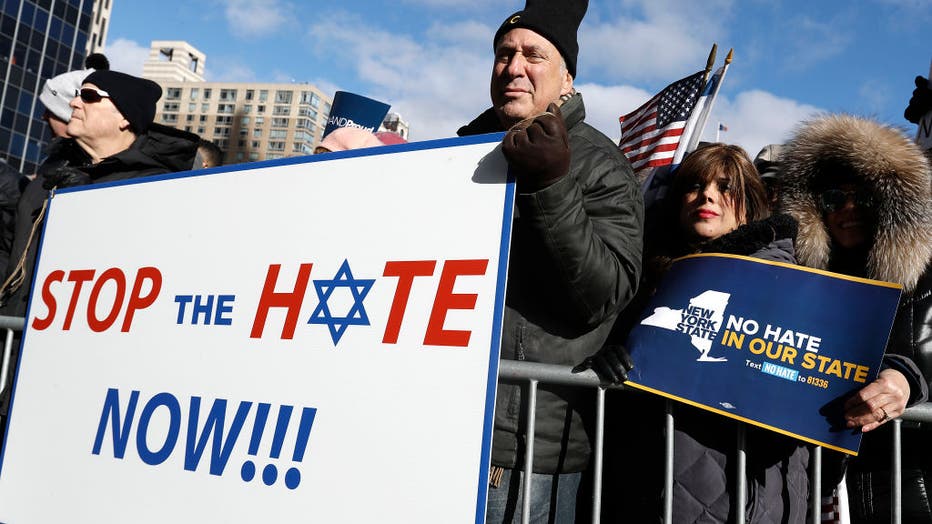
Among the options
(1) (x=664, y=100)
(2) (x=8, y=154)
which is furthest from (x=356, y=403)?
(2) (x=8, y=154)

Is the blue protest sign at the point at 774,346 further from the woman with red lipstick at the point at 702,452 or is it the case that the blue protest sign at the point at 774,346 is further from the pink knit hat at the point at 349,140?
the pink knit hat at the point at 349,140

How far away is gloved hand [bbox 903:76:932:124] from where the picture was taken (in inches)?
134

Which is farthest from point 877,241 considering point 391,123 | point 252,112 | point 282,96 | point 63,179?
point 252,112

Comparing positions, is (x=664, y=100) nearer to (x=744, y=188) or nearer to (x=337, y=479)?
(x=744, y=188)

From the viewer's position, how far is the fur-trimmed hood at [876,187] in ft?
7.29

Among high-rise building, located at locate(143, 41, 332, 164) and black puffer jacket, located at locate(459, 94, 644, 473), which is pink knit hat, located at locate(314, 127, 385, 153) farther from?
high-rise building, located at locate(143, 41, 332, 164)

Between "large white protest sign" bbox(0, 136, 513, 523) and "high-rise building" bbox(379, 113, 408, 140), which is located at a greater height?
"high-rise building" bbox(379, 113, 408, 140)

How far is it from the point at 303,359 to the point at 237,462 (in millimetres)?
340

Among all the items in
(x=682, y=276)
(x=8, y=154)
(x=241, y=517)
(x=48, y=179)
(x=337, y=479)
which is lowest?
(x=241, y=517)

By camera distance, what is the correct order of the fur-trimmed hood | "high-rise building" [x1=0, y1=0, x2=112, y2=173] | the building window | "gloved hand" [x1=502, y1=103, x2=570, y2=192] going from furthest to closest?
the building window
"high-rise building" [x1=0, y1=0, x2=112, y2=173]
the fur-trimmed hood
"gloved hand" [x1=502, y1=103, x2=570, y2=192]

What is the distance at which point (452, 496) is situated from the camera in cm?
166

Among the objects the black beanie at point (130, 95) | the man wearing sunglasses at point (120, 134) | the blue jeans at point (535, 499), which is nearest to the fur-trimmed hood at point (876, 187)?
the blue jeans at point (535, 499)

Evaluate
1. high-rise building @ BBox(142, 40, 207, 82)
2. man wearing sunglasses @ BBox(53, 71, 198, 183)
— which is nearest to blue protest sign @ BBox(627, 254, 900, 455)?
man wearing sunglasses @ BBox(53, 71, 198, 183)

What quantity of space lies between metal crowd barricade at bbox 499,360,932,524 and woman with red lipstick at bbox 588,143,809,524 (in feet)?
0.14
